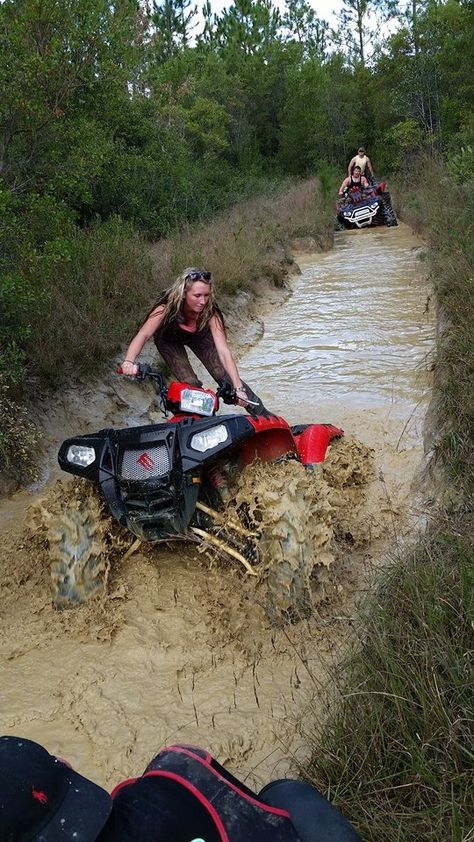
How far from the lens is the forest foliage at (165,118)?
4.87 m

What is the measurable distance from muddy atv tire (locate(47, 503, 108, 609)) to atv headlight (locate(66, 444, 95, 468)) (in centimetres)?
29

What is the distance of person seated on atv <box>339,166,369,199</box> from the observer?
16219 millimetres

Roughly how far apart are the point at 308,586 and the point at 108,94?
434cm

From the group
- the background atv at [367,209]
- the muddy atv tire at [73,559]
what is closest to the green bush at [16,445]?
the muddy atv tire at [73,559]

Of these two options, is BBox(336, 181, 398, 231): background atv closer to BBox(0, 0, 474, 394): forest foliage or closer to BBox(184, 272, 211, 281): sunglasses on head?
BBox(0, 0, 474, 394): forest foliage

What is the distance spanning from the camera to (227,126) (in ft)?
84.7

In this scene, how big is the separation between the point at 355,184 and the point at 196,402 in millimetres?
14383

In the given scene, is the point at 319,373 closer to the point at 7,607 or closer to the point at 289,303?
Result: the point at 289,303

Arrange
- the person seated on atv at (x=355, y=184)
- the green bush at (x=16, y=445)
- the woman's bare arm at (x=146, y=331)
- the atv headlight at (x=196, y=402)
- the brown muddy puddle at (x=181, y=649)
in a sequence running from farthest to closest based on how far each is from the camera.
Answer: the person seated on atv at (x=355, y=184) → the green bush at (x=16, y=445) → the woman's bare arm at (x=146, y=331) → the atv headlight at (x=196, y=402) → the brown muddy puddle at (x=181, y=649)

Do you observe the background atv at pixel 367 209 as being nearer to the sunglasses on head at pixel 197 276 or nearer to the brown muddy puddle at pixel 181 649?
the brown muddy puddle at pixel 181 649

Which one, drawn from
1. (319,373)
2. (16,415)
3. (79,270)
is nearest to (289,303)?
(319,373)

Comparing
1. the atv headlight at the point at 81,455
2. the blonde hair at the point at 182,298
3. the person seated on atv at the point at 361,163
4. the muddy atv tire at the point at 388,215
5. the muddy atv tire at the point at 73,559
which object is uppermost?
the blonde hair at the point at 182,298

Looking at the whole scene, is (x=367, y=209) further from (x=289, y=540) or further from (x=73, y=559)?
(x=73, y=559)

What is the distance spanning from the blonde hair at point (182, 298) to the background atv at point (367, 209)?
12.6 meters
